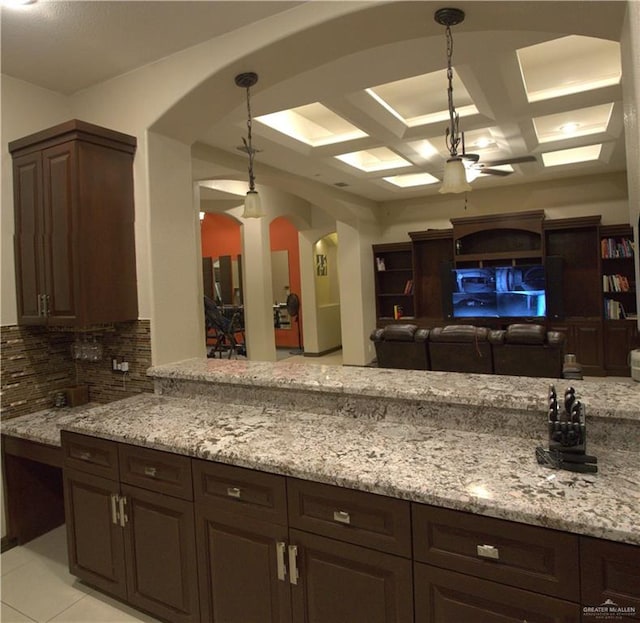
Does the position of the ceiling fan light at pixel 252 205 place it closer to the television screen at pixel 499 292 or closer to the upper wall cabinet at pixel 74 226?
the upper wall cabinet at pixel 74 226

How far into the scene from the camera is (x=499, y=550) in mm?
1318

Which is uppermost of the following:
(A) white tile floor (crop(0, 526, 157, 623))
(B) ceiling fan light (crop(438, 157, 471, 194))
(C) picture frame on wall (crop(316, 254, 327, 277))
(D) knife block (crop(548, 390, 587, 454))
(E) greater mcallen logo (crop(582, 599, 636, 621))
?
(C) picture frame on wall (crop(316, 254, 327, 277))

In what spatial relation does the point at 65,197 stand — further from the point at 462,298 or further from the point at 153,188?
the point at 462,298

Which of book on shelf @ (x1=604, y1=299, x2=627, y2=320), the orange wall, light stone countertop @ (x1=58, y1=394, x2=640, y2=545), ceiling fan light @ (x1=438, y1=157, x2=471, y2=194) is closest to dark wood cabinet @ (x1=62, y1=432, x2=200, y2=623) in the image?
light stone countertop @ (x1=58, y1=394, x2=640, y2=545)

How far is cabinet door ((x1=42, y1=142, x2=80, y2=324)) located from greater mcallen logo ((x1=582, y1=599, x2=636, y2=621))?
2.61m

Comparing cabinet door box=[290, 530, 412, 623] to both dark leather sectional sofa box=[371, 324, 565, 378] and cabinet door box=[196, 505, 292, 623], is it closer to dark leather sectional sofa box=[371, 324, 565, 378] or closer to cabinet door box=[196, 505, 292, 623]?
cabinet door box=[196, 505, 292, 623]

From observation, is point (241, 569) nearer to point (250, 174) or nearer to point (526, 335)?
point (250, 174)

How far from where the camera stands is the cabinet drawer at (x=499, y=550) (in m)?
1.24

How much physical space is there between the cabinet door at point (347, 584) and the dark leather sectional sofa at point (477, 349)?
322cm

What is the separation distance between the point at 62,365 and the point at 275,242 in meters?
7.73

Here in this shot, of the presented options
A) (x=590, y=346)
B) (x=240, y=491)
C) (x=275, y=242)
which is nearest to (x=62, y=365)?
(x=240, y=491)

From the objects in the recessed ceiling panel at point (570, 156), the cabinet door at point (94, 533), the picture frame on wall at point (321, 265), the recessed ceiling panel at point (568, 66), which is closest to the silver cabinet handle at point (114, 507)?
the cabinet door at point (94, 533)

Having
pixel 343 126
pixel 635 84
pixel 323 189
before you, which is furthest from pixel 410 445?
pixel 323 189

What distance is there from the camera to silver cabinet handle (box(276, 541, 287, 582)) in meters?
1.68
